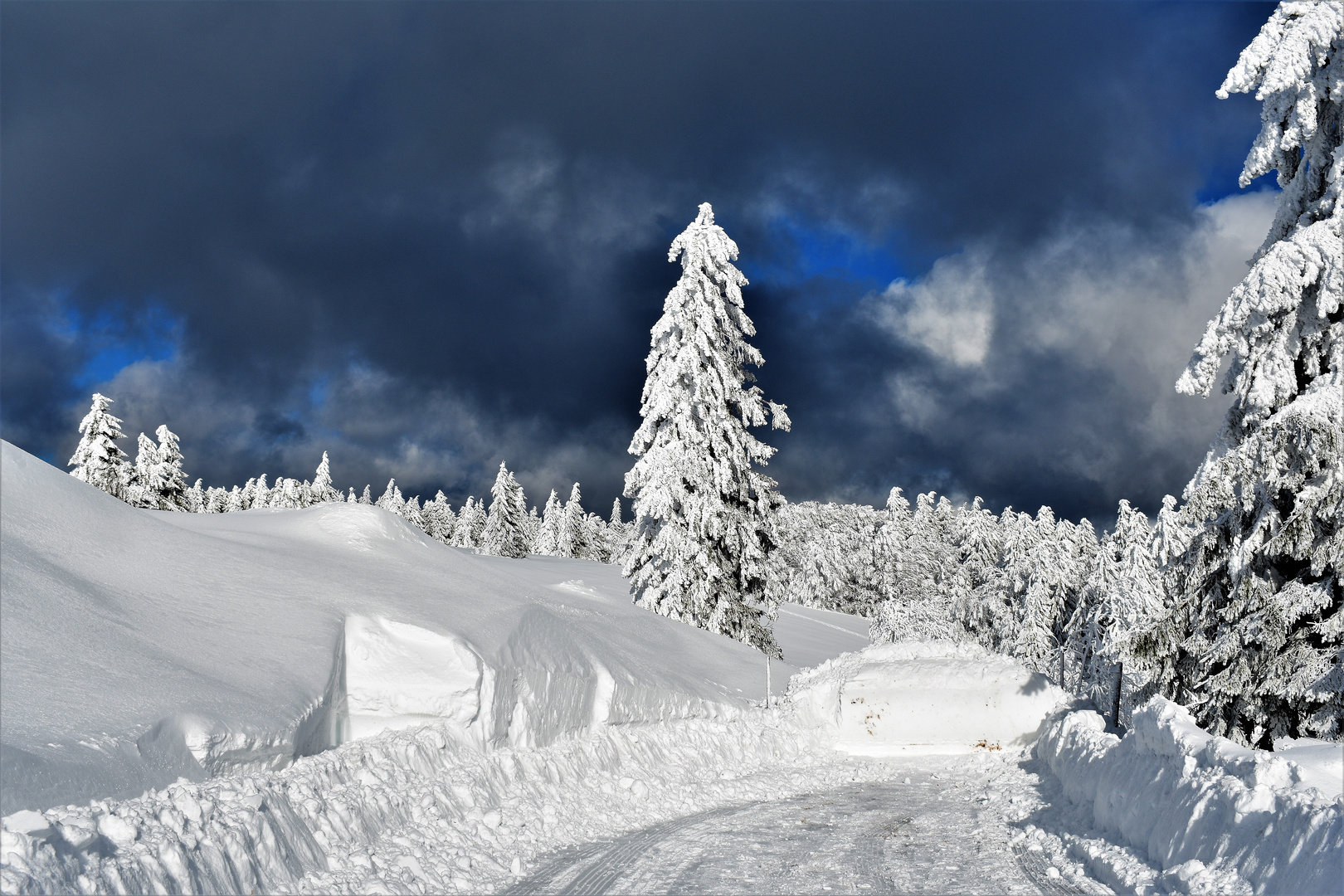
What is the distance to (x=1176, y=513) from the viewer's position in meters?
12.2

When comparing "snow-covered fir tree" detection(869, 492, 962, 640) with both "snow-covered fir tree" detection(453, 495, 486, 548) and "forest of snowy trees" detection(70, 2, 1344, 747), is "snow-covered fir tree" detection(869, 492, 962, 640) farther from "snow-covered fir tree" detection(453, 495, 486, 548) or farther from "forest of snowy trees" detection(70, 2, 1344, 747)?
"snow-covered fir tree" detection(453, 495, 486, 548)

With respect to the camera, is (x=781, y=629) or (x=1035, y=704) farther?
(x=781, y=629)

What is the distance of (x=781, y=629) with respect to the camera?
34469 mm

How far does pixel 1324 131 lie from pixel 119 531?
16929mm

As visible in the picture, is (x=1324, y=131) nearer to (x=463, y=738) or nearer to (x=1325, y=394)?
(x=1325, y=394)

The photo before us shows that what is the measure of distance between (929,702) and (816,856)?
9.70 m

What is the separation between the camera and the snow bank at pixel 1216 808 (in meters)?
5.80

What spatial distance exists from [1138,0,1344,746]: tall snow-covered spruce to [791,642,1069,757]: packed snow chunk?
5.53 m

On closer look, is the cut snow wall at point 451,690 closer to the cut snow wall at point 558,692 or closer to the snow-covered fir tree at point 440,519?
the cut snow wall at point 558,692

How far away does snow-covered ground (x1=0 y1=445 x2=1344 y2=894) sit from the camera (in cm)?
627

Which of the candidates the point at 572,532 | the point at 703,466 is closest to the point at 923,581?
the point at 572,532

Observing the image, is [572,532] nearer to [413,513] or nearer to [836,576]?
[836,576]

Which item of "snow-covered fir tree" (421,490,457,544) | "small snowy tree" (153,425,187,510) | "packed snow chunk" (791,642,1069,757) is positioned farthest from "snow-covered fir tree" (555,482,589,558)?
"packed snow chunk" (791,642,1069,757)

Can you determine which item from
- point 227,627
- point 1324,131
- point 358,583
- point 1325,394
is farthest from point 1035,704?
point 227,627
